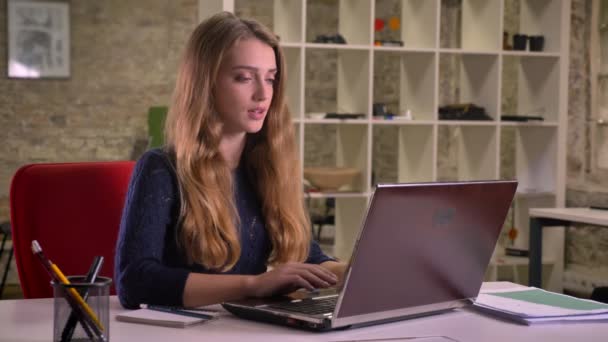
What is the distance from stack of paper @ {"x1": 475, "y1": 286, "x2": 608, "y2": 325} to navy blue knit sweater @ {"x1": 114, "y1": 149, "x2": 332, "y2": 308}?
0.57 meters

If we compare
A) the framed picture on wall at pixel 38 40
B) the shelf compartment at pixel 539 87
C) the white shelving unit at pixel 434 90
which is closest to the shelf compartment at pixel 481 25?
the white shelving unit at pixel 434 90

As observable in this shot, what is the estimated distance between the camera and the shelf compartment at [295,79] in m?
4.83

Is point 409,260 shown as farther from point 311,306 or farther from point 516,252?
point 516,252

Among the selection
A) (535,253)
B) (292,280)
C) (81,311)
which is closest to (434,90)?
(535,253)

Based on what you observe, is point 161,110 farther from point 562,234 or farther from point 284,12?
point 562,234

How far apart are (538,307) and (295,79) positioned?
127 inches

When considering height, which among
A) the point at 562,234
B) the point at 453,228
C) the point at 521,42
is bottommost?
the point at 562,234

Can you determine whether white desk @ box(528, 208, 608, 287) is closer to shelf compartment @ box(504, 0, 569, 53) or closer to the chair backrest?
shelf compartment @ box(504, 0, 569, 53)

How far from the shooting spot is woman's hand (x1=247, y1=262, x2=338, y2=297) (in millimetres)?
1664

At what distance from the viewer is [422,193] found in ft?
→ 4.87

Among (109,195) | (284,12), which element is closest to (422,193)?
(109,195)

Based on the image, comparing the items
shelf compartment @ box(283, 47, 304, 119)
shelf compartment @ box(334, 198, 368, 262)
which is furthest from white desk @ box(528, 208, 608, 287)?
shelf compartment @ box(283, 47, 304, 119)

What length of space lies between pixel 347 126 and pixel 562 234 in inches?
61.9

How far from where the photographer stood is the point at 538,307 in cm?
177
